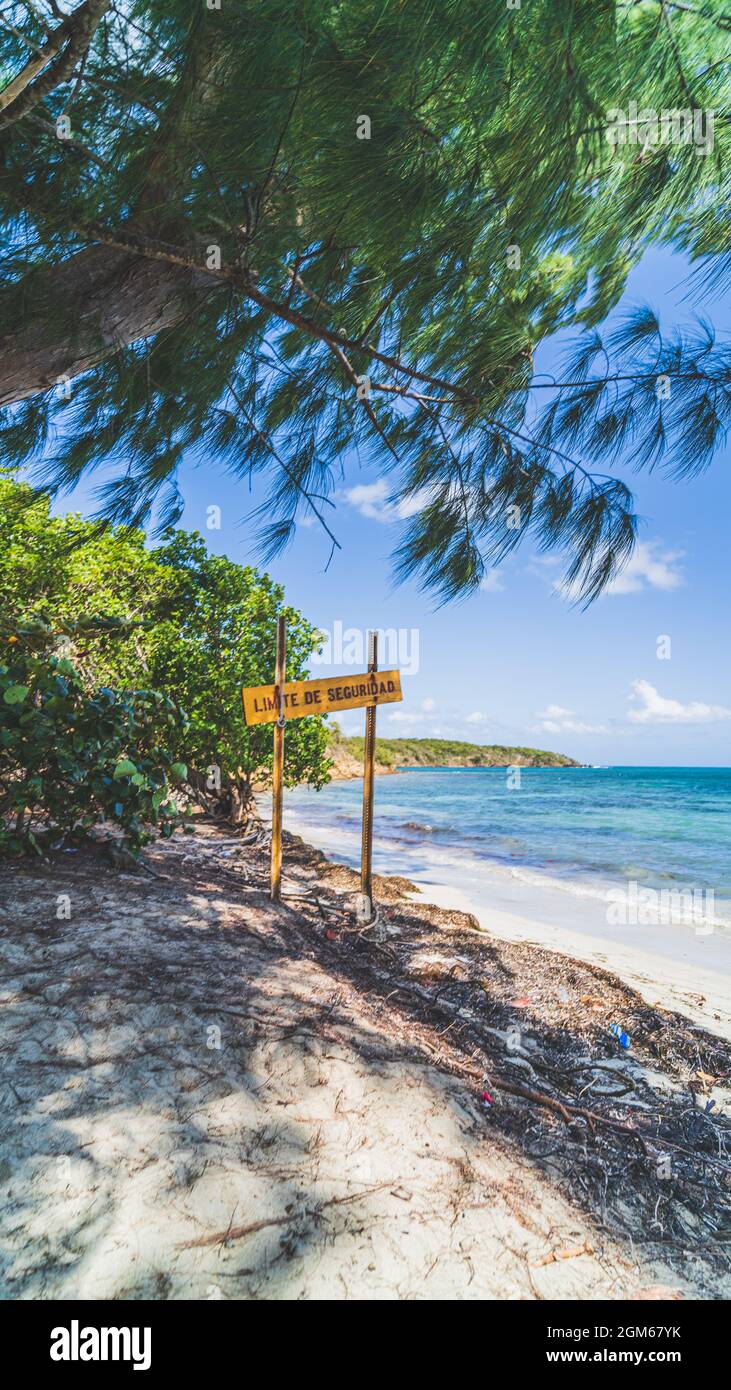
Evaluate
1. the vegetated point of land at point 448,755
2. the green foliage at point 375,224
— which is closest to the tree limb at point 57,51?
the green foliage at point 375,224

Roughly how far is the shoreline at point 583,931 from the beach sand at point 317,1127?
907 mm

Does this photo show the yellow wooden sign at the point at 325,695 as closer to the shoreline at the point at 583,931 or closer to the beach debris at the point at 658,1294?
the shoreline at the point at 583,931

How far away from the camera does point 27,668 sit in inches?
145

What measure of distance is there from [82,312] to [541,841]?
1245cm

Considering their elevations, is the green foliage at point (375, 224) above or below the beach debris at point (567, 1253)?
above

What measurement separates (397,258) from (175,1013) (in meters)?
2.76

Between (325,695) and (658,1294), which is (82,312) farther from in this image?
(658,1294)

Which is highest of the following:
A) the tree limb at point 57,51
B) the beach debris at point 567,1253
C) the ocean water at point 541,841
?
the tree limb at point 57,51

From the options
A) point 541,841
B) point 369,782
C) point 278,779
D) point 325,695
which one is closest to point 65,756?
point 278,779

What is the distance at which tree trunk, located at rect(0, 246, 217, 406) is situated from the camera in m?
2.51

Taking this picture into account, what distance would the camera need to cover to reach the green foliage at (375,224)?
1.87m

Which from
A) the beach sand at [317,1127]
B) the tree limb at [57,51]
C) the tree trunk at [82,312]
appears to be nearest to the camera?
the beach sand at [317,1127]

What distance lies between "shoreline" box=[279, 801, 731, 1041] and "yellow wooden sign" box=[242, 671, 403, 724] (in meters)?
2.07
